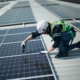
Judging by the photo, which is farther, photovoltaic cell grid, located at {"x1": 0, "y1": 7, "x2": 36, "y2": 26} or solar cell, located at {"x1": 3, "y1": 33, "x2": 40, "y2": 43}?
photovoltaic cell grid, located at {"x1": 0, "y1": 7, "x2": 36, "y2": 26}

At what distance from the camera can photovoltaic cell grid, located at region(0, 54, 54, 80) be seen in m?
5.18

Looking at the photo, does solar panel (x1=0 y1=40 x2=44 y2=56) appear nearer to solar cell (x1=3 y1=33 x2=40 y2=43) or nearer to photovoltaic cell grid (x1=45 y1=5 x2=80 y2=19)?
solar cell (x1=3 y1=33 x2=40 y2=43)

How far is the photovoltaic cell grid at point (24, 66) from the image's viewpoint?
518 cm

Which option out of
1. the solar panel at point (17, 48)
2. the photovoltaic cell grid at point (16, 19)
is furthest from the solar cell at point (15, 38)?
the photovoltaic cell grid at point (16, 19)

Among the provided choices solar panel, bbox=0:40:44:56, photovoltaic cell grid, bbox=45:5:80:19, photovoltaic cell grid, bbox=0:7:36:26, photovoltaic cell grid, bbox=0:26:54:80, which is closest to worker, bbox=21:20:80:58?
photovoltaic cell grid, bbox=0:26:54:80

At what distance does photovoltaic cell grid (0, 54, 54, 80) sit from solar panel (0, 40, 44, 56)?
49 cm

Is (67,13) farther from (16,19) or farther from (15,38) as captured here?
(15,38)

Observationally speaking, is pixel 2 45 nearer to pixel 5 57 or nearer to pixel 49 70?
pixel 5 57

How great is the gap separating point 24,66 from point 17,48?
1.80 meters

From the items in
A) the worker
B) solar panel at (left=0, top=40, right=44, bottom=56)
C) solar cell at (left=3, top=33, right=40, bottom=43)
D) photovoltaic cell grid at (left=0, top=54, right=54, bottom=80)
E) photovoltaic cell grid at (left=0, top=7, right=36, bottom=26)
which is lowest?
photovoltaic cell grid at (left=0, top=7, right=36, bottom=26)

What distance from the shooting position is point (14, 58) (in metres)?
6.34

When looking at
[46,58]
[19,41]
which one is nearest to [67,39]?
[46,58]

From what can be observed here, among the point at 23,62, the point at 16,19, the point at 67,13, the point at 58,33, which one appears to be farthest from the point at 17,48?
the point at 67,13

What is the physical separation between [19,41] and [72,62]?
321 centimetres
